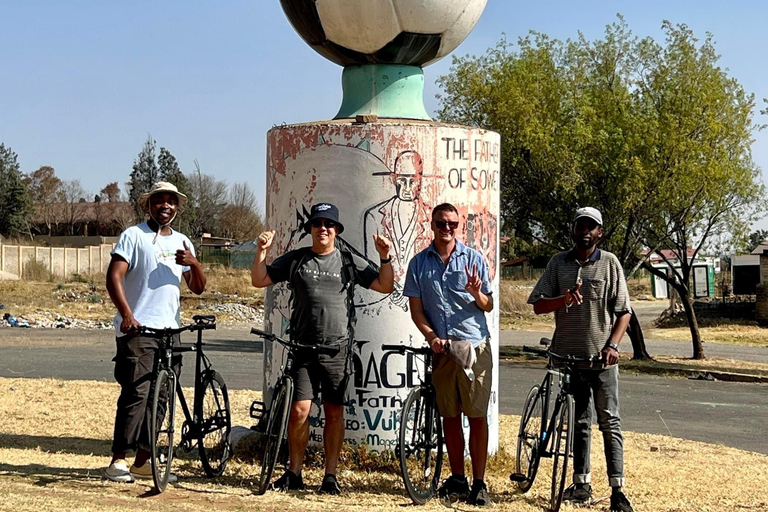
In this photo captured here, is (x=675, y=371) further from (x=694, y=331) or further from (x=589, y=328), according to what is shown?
(x=589, y=328)

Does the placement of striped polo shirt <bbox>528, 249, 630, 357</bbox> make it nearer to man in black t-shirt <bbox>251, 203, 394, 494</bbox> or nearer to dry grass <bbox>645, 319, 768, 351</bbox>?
man in black t-shirt <bbox>251, 203, 394, 494</bbox>

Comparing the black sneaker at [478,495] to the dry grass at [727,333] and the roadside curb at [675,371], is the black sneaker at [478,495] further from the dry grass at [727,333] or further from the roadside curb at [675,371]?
the dry grass at [727,333]

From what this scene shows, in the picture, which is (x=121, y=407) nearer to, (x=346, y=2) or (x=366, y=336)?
(x=366, y=336)

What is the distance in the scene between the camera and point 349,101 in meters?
8.63

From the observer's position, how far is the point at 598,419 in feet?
23.1

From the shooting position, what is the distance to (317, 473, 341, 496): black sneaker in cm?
689

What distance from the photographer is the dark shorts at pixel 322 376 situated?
22.6 feet

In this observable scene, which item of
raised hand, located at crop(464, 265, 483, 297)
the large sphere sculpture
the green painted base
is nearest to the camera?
raised hand, located at crop(464, 265, 483, 297)

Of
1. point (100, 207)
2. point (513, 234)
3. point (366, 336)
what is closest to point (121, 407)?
point (366, 336)

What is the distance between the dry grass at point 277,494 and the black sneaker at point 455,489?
0.13 metres

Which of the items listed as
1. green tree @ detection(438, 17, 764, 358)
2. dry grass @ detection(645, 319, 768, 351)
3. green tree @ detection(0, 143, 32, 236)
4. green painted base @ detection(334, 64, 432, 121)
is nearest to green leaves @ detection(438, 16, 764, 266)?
green tree @ detection(438, 17, 764, 358)

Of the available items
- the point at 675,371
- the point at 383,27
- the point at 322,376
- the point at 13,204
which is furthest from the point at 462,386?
the point at 13,204

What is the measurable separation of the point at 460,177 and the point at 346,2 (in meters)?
1.58

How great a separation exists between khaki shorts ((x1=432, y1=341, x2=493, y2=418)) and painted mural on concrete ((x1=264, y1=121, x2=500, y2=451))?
35.9 inches
